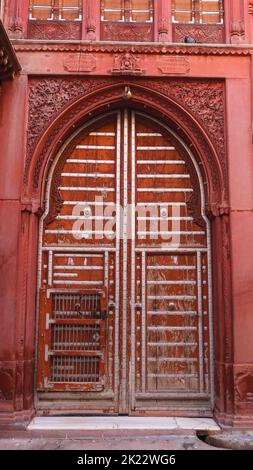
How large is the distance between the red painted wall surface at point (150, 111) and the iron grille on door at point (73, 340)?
233 millimetres

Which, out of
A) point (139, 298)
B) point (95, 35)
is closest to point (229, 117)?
point (95, 35)

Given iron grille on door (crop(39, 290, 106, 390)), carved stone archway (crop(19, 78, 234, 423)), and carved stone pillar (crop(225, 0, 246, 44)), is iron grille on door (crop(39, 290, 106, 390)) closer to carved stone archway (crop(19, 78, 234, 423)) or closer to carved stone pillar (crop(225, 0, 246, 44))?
carved stone archway (crop(19, 78, 234, 423))

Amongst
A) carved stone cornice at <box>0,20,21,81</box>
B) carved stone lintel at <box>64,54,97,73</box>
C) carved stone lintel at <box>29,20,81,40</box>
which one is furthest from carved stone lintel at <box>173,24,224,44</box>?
carved stone cornice at <box>0,20,21,81</box>

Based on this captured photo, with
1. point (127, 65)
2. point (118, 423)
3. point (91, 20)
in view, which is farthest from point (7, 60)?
point (118, 423)

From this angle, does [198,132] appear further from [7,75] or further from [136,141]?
[7,75]

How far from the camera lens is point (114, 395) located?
570cm

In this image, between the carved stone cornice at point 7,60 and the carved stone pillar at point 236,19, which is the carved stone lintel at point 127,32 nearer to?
the carved stone pillar at point 236,19

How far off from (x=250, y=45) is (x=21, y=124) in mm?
2906

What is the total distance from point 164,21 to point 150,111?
1116mm

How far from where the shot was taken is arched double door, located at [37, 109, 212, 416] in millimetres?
5719

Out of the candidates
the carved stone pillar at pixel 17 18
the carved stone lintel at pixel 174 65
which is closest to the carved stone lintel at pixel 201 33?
the carved stone lintel at pixel 174 65

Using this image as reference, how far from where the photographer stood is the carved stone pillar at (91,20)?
235 inches
